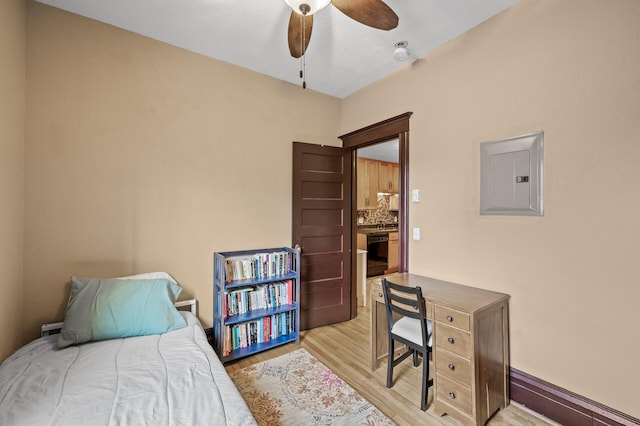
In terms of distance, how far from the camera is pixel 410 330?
209 centimetres

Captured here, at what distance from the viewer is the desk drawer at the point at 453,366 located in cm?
173

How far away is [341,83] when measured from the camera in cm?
324

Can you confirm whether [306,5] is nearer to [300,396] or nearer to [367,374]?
[300,396]

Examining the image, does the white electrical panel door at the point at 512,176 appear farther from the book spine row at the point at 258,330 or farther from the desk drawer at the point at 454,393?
the book spine row at the point at 258,330

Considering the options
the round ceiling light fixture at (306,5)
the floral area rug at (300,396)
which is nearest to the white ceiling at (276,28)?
the round ceiling light fixture at (306,5)

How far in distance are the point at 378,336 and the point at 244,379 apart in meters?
1.20

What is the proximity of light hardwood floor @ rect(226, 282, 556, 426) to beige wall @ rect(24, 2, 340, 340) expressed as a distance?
1.13 metres

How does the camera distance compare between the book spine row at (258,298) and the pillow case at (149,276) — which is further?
the book spine row at (258,298)


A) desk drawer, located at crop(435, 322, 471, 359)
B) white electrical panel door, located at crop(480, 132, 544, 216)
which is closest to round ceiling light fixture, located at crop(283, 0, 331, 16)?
white electrical panel door, located at crop(480, 132, 544, 216)

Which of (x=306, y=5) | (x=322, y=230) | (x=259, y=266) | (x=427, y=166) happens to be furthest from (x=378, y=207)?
(x=306, y=5)

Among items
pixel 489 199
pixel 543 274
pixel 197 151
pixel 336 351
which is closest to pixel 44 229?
pixel 197 151

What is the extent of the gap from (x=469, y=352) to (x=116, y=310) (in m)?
2.35

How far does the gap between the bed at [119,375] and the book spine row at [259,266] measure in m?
0.63

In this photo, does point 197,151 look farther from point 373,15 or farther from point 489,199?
point 489,199
